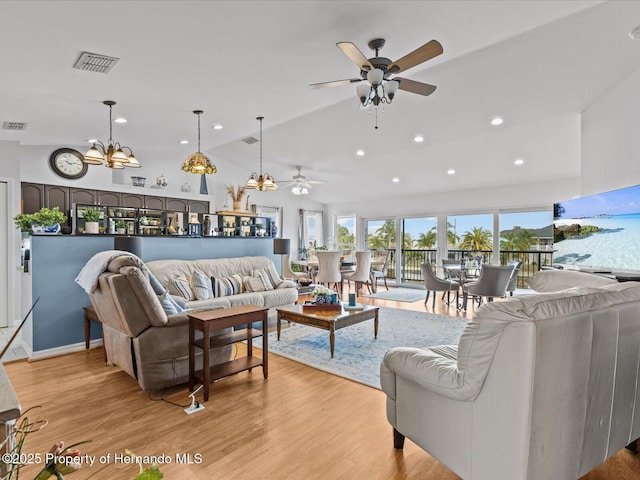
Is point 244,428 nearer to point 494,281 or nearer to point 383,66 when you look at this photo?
point 383,66

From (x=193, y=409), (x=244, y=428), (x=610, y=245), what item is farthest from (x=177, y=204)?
(x=610, y=245)

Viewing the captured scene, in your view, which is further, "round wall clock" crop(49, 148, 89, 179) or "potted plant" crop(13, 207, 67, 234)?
"round wall clock" crop(49, 148, 89, 179)

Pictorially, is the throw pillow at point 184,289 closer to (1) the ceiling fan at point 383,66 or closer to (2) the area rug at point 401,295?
(1) the ceiling fan at point 383,66

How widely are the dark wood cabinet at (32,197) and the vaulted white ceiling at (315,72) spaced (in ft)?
2.43

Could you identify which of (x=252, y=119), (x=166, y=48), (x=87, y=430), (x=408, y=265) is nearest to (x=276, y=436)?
(x=87, y=430)

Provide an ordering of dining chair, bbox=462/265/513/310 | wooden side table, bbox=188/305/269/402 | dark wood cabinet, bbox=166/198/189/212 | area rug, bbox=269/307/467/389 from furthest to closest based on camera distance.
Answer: dark wood cabinet, bbox=166/198/189/212, dining chair, bbox=462/265/513/310, area rug, bbox=269/307/467/389, wooden side table, bbox=188/305/269/402

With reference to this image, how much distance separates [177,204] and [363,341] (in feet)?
16.6

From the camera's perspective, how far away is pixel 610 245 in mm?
3314

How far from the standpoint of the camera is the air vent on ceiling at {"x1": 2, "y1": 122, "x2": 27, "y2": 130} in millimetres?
4518

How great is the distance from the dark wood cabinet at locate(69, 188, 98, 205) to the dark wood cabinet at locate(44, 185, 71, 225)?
7 cm

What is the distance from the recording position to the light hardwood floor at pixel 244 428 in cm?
196

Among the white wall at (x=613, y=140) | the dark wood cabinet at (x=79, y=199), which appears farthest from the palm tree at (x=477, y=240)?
the dark wood cabinet at (x=79, y=199)

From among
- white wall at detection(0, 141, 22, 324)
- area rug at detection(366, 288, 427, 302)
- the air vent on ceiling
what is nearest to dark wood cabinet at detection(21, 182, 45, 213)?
white wall at detection(0, 141, 22, 324)

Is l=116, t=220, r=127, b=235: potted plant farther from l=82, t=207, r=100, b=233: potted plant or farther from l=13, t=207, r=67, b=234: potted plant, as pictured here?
l=13, t=207, r=67, b=234: potted plant
